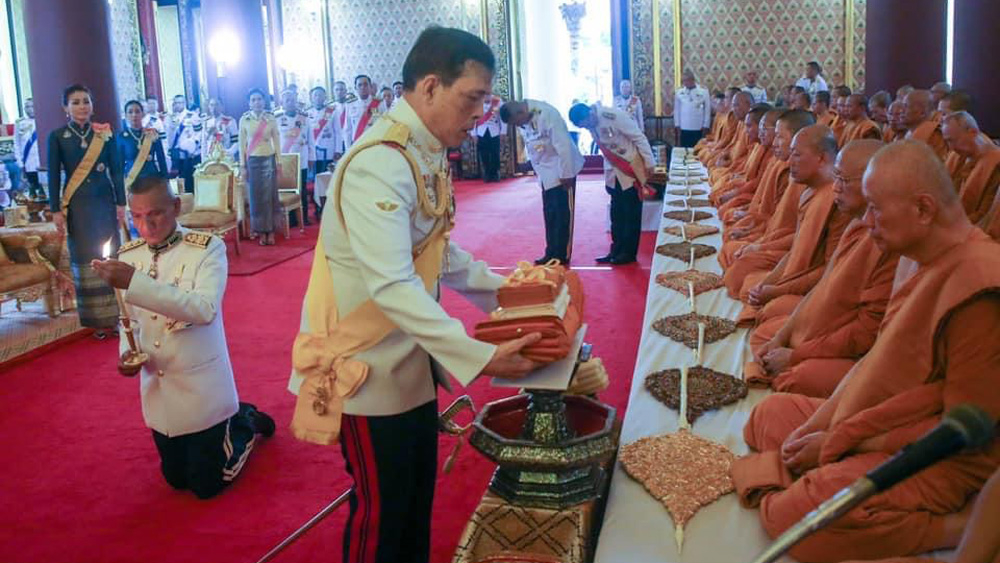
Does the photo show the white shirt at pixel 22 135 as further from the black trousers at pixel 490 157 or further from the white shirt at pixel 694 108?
the white shirt at pixel 694 108

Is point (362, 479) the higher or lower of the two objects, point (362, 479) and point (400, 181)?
the lower

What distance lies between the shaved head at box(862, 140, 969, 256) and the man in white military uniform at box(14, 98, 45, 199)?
1062 centimetres

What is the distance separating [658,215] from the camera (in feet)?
28.4

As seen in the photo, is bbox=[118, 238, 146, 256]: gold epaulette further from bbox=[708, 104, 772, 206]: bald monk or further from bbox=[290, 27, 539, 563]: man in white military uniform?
bbox=[708, 104, 772, 206]: bald monk

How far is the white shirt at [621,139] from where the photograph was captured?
6.88 m

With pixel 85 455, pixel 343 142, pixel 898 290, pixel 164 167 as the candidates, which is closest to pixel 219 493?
pixel 85 455

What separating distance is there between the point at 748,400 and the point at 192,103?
15.7 m

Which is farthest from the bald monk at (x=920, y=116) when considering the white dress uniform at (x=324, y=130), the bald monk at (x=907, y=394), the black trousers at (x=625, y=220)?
the white dress uniform at (x=324, y=130)

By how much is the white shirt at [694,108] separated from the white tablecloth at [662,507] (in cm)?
1023

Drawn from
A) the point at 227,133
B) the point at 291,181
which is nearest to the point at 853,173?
the point at 291,181

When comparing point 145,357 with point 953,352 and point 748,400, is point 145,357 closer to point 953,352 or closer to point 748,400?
point 748,400

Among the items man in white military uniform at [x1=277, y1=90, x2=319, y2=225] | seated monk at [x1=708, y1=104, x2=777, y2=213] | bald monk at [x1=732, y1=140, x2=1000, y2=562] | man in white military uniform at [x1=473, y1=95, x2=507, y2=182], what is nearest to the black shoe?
bald monk at [x1=732, y1=140, x2=1000, y2=562]

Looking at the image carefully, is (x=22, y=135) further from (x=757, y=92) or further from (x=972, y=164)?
(x=972, y=164)

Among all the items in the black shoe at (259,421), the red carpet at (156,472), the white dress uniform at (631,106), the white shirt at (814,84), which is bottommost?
the red carpet at (156,472)
